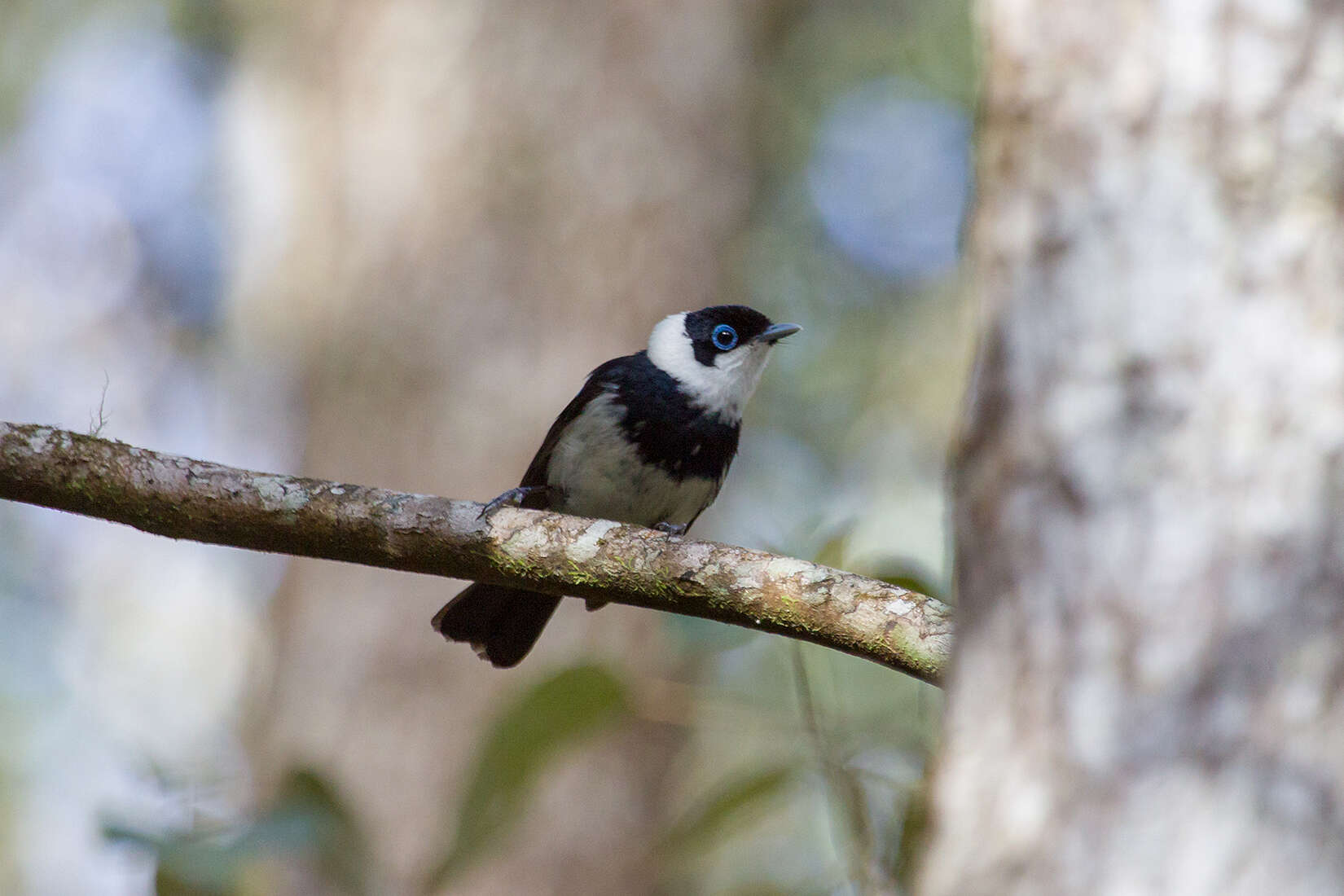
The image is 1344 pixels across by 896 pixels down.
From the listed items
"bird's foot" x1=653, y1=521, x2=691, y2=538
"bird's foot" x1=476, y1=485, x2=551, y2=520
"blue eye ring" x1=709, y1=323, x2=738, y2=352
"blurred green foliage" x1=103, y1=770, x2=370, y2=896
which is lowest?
"blurred green foliage" x1=103, y1=770, x2=370, y2=896

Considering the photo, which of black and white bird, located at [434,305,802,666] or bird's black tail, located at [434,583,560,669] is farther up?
black and white bird, located at [434,305,802,666]

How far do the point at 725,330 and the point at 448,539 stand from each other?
7.71 feet

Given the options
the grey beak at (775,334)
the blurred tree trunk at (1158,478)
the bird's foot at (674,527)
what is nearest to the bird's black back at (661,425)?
the bird's foot at (674,527)

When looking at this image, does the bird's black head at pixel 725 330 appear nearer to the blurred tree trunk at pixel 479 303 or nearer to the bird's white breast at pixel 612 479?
the bird's white breast at pixel 612 479

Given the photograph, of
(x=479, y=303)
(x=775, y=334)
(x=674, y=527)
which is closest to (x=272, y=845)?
(x=674, y=527)

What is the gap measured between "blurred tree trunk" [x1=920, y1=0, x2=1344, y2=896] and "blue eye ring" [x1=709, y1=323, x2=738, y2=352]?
9.80 feet

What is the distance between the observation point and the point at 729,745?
11.3 m

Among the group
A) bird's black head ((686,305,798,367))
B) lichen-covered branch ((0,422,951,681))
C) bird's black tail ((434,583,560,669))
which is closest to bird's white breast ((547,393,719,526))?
bird's black tail ((434,583,560,669))

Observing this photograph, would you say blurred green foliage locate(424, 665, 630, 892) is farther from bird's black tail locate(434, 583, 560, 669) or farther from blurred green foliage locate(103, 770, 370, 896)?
bird's black tail locate(434, 583, 560, 669)

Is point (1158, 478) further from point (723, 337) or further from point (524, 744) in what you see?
point (723, 337)

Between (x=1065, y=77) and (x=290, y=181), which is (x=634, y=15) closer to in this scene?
(x=290, y=181)

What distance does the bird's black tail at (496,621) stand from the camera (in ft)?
13.6

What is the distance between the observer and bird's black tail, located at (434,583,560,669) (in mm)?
4156

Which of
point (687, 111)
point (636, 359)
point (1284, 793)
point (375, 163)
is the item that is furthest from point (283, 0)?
point (1284, 793)
